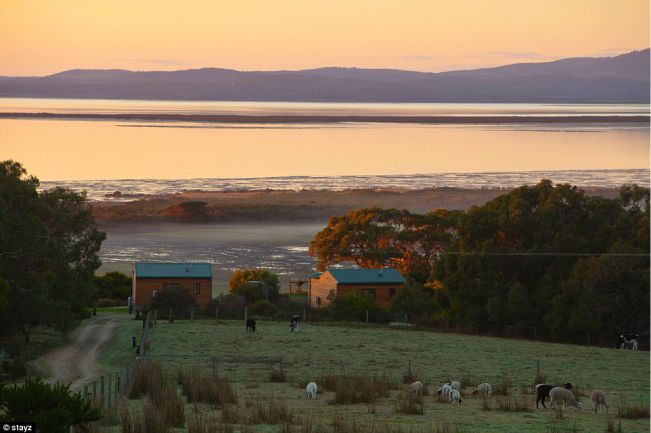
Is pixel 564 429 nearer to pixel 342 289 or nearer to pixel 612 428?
pixel 612 428

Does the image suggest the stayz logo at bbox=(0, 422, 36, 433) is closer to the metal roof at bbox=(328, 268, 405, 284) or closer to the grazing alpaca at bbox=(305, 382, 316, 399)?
the grazing alpaca at bbox=(305, 382, 316, 399)

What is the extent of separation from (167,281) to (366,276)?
11.1 m

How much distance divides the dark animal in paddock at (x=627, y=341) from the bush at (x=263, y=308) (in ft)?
59.8

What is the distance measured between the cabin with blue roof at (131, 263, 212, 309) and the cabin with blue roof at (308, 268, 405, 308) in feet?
20.9

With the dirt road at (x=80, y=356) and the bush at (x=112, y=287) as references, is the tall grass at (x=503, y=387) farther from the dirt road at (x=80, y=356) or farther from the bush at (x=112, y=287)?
the bush at (x=112, y=287)

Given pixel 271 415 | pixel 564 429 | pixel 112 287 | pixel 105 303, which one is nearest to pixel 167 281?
pixel 105 303

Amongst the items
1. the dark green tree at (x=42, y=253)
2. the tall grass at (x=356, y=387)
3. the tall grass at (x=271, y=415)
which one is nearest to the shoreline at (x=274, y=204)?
the dark green tree at (x=42, y=253)

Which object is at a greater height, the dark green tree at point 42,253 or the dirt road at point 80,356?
the dark green tree at point 42,253

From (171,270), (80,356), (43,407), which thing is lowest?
(80,356)

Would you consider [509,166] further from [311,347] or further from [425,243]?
[311,347]

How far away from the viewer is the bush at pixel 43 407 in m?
18.5

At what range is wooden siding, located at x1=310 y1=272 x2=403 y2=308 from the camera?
65.3m

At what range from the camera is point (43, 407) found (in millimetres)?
18844

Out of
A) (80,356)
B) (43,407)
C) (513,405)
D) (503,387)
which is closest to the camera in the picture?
(43,407)
